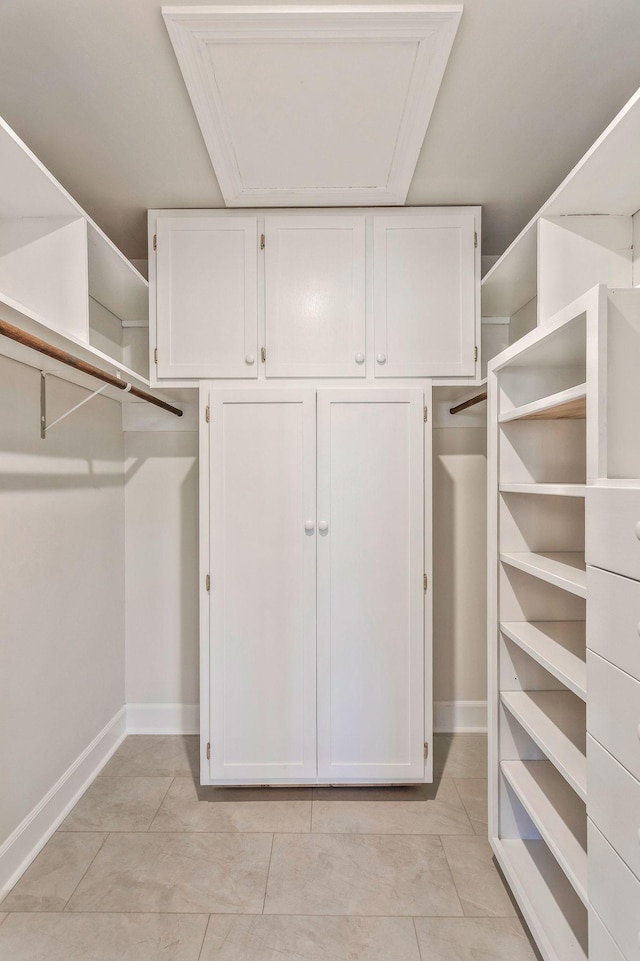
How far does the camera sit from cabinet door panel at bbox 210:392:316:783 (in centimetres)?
188

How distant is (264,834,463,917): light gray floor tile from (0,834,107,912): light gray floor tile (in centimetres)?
62

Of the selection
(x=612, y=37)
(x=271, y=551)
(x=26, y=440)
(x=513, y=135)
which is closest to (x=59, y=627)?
(x=26, y=440)

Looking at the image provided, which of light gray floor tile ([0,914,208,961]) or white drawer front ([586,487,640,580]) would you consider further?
light gray floor tile ([0,914,208,961])

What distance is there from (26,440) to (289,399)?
0.92m

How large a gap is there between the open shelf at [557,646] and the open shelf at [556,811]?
38 cm

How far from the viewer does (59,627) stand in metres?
1.86

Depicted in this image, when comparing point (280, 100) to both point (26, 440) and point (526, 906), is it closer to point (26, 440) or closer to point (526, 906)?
point (26, 440)

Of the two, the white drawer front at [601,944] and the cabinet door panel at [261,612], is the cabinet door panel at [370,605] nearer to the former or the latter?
the cabinet door panel at [261,612]

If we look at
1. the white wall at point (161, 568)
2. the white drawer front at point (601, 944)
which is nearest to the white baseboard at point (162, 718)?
the white wall at point (161, 568)

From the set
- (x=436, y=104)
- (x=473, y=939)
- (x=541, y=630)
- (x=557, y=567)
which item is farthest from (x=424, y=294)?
(x=473, y=939)

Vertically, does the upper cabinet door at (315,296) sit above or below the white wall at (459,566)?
above

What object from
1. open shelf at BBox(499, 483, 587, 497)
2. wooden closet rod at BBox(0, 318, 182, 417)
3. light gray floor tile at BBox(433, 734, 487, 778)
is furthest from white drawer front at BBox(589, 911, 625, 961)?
wooden closet rod at BBox(0, 318, 182, 417)

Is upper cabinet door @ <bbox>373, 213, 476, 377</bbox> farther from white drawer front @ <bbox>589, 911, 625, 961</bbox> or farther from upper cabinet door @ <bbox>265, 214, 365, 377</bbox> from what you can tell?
white drawer front @ <bbox>589, 911, 625, 961</bbox>

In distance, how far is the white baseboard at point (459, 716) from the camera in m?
2.47
